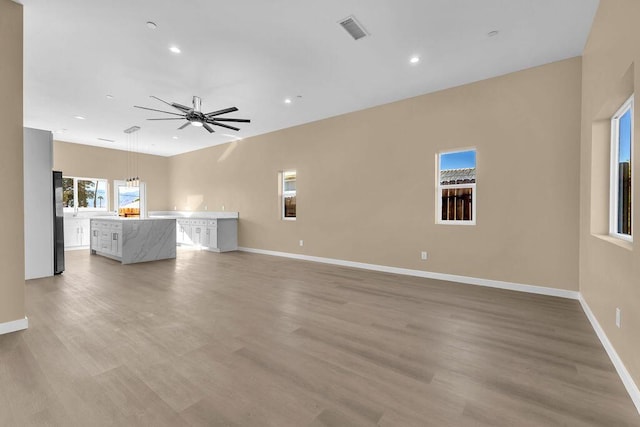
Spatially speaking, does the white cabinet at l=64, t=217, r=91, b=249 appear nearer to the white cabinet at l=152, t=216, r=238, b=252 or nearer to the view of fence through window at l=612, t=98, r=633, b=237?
the white cabinet at l=152, t=216, r=238, b=252

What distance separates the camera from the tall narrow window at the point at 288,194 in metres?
6.73

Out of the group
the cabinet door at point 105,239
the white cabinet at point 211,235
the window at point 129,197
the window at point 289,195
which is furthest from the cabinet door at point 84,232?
the window at point 289,195

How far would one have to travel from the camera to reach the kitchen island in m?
5.62

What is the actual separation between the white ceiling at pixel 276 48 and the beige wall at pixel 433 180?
0.39 m

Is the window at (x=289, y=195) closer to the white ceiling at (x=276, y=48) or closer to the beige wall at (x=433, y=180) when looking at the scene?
the beige wall at (x=433, y=180)

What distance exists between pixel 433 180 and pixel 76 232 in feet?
30.1

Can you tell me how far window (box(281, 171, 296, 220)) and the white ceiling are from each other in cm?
194

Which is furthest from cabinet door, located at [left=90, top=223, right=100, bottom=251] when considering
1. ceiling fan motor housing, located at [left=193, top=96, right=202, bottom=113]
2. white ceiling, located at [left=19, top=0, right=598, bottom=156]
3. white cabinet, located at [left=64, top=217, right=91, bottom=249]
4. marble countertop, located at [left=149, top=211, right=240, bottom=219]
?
ceiling fan motor housing, located at [left=193, top=96, right=202, bottom=113]

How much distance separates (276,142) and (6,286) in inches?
206

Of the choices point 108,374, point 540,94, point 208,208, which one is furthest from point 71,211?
point 540,94

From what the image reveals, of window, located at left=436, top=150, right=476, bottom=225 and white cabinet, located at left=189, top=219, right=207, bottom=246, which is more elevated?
window, located at left=436, top=150, right=476, bottom=225

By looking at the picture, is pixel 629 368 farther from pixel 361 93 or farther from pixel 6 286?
pixel 6 286

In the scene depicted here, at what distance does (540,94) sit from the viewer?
12.1 feet

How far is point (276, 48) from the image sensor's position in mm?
3348
